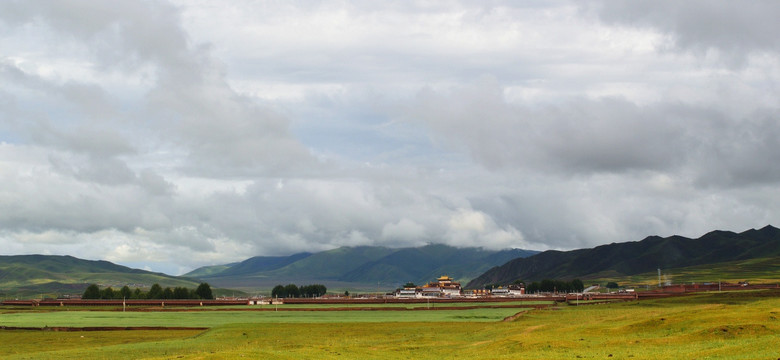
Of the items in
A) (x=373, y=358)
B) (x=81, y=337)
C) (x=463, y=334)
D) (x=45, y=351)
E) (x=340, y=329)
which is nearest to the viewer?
(x=373, y=358)

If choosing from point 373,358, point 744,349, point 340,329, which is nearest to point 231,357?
point 373,358

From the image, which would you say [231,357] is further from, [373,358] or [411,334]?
[411,334]

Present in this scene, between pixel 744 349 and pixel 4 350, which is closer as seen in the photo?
pixel 744 349

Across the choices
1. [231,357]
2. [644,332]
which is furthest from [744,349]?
[231,357]

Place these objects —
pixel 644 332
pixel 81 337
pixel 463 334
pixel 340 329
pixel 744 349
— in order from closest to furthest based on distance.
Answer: pixel 744 349, pixel 644 332, pixel 463 334, pixel 81 337, pixel 340 329

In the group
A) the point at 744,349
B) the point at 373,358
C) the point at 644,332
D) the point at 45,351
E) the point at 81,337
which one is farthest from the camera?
the point at 81,337

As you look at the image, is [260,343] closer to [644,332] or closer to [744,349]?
[644,332]

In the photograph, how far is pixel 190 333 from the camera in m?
112

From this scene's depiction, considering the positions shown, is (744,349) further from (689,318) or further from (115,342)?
(115,342)

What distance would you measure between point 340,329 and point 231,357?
64468 millimetres

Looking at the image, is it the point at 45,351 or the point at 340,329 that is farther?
the point at 340,329

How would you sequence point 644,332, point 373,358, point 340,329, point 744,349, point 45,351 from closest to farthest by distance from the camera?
point 744,349 → point 373,358 → point 644,332 → point 45,351 → point 340,329

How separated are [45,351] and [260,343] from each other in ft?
81.4

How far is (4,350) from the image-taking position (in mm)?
86625
